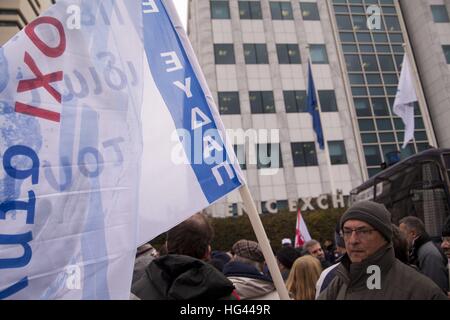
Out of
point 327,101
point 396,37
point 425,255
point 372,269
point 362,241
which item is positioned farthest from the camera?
point 396,37

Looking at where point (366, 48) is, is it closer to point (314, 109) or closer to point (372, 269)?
point (314, 109)

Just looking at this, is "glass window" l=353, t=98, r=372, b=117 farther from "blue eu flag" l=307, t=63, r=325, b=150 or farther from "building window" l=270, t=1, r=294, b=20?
"blue eu flag" l=307, t=63, r=325, b=150

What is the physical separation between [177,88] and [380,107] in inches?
1201

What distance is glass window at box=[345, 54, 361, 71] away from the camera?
101 feet

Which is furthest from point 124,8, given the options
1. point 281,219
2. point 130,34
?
point 281,219

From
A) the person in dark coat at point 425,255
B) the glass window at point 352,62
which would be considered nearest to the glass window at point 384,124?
the glass window at point 352,62

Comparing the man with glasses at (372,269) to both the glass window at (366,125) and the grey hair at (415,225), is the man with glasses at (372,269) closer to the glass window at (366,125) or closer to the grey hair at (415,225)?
Answer: the grey hair at (415,225)

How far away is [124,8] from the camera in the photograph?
2.51 metres

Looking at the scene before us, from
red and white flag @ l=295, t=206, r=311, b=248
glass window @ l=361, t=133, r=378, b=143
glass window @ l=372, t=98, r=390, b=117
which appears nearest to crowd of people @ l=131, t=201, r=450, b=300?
red and white flag @ l=295, t=206, r=311, b=248

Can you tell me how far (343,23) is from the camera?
104ft

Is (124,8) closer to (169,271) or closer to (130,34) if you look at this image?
(130,34)

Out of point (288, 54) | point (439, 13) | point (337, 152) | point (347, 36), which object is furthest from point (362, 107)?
point (439, 13)

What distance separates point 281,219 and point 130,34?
2048cm

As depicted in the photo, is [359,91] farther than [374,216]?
Yes
